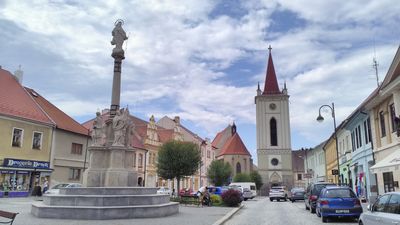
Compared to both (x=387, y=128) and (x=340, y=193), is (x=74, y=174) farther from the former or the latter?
(x=340, y=193)

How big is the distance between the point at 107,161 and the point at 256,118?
68.8 meters

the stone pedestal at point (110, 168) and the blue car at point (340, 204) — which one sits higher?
the stone pedestal at point (110, 168)

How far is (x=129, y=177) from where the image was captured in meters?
18.1

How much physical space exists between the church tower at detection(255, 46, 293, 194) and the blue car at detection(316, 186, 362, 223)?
6635cm

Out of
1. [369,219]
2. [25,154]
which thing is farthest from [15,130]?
[369,219]

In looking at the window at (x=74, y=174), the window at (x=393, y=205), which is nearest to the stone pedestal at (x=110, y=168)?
the window at (x=393, y=205)

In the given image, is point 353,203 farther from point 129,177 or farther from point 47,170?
point 47,170

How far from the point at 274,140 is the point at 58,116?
175ft

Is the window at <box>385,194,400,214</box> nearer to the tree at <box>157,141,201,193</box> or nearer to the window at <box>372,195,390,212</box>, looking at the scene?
the window at <box>372,195,390,212</box>

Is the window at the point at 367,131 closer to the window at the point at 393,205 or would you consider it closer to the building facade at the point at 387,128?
the building facade at the point at 387,128

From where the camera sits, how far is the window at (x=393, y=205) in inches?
347

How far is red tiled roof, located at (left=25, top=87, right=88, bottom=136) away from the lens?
38719 mm

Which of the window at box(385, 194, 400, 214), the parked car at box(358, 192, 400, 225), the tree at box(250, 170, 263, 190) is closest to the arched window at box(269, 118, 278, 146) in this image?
the tree at box(250, 170, 263, 190)

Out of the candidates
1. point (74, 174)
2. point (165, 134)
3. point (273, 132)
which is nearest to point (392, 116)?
point (74, 174)
